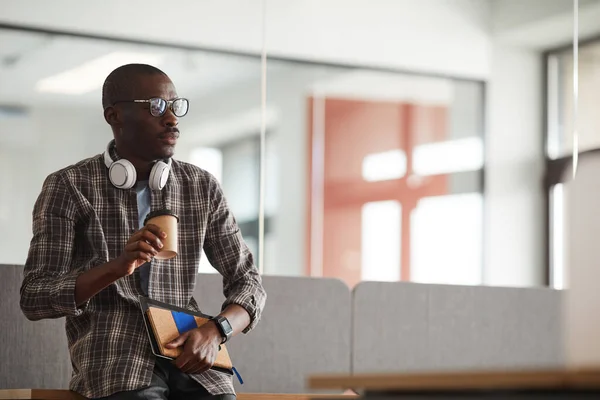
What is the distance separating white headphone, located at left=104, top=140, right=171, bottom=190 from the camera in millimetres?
2320

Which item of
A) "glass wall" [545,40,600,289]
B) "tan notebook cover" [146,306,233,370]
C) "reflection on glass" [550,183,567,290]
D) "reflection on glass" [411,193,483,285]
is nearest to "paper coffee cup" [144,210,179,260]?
"tan notebook cover" [146,306,233,370]

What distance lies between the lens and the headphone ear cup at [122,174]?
232 centimetres

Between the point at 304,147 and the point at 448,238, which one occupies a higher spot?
the point at 304,147

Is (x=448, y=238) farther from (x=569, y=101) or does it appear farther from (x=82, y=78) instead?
(x=82, y=78)

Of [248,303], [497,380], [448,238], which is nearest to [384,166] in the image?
[448,238]

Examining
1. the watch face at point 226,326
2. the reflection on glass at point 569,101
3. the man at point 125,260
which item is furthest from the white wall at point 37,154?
the reflection on glass at point 569,101

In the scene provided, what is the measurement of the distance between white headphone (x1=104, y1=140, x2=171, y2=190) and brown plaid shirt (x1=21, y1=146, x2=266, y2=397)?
38 millimetres

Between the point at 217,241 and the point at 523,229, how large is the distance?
328 cm

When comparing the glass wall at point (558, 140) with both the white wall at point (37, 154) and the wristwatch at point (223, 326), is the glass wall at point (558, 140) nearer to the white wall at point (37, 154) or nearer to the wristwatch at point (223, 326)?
the white wall at point (37, 154)

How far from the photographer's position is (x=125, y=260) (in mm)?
2062

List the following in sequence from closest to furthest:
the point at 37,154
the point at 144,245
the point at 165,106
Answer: the point at 144,245 < the point at 165,106 < the point at 37,154

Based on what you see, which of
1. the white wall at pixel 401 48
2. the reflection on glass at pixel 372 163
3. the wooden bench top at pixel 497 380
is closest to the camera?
the wooden bench top at pixel 497 380

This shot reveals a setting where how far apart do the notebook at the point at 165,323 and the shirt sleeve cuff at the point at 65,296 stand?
0.15 meters

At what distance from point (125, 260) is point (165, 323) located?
0.20 metres
